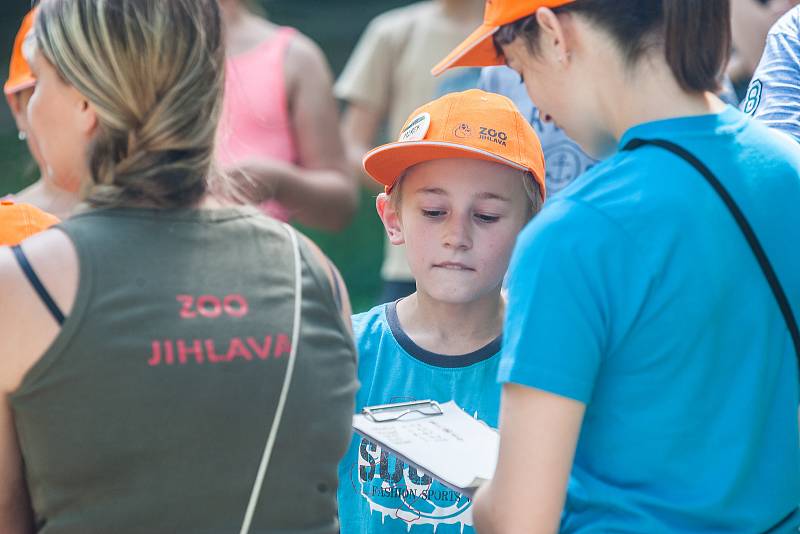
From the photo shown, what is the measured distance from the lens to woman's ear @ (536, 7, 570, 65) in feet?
5.68

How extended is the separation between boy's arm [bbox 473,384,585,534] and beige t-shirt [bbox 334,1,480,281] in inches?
121

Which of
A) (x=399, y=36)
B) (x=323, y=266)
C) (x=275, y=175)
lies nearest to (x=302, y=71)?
(x=275, y=175)

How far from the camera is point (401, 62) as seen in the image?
194 inches

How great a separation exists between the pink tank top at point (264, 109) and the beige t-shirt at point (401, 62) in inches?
36.2

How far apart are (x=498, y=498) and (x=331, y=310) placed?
0.38 m

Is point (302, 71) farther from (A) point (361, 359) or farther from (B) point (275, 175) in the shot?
(A) point (361, 359)

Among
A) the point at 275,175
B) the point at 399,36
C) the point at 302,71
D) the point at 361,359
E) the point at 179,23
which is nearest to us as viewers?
the point at 179,23

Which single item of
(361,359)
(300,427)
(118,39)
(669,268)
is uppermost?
(118,39)

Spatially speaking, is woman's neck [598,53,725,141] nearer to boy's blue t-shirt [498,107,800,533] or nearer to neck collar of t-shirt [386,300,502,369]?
boy's blue t-shirt [498,107,800,533]

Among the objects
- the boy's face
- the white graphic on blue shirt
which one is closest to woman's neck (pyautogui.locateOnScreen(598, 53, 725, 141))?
the boy's face

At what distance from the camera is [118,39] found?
5.29 ft

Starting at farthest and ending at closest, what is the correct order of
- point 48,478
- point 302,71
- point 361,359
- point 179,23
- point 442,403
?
point 302,71, point 361,359, point 442,403, point 179,23, point 48,478

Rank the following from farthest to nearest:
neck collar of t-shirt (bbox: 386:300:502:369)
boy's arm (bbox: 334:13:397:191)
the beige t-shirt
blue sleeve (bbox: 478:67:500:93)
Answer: boy's arm (bbox: 334:13:397:191) < the beige t-shirt < blue sleeve (bbox: 478:67:500:93) < neck collar of t-shirt (bbox: 386:300:502:369)

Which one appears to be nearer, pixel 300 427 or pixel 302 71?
pixel 300 427
